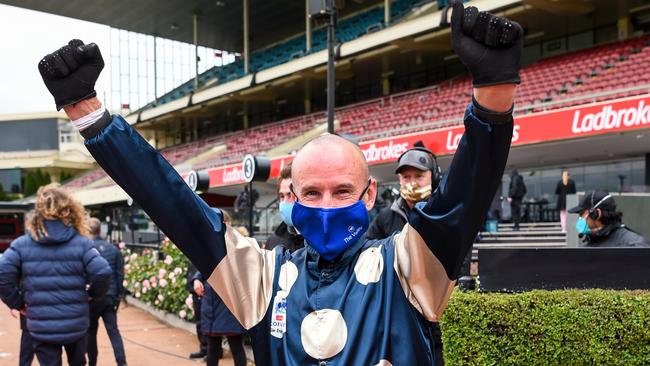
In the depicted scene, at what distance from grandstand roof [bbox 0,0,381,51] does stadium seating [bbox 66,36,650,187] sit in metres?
8.70

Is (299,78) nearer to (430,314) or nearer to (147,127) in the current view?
(147,127)

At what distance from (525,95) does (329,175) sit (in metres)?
18.4

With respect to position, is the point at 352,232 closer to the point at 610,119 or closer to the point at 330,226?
the point at 330,226

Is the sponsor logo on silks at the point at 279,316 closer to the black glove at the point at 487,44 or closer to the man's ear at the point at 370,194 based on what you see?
the man's ear at the point at 370,194

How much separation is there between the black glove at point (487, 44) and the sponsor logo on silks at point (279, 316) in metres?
0.82

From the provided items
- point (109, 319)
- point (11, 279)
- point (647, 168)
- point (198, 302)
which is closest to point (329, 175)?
point (11, 279)

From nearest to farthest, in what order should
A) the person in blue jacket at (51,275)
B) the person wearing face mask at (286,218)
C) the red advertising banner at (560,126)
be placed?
the person wearing face mask at (286,218), the person in blue jacket at (51,275), the red advertising banner at (560,126)

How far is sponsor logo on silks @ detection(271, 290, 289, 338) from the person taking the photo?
1.80 metres

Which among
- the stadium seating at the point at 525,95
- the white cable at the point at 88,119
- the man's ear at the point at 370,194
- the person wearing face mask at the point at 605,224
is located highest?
the stadium seating at the point at 525,95

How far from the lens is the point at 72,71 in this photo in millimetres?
1658

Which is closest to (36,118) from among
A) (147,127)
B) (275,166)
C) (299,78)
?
(147,127)

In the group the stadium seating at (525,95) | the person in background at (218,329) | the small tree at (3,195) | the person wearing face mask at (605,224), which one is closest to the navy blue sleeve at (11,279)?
the person in background at (218,329)

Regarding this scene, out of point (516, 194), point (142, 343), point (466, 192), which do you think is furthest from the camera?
point (516, 194)

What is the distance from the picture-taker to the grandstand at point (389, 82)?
56.3 feet
